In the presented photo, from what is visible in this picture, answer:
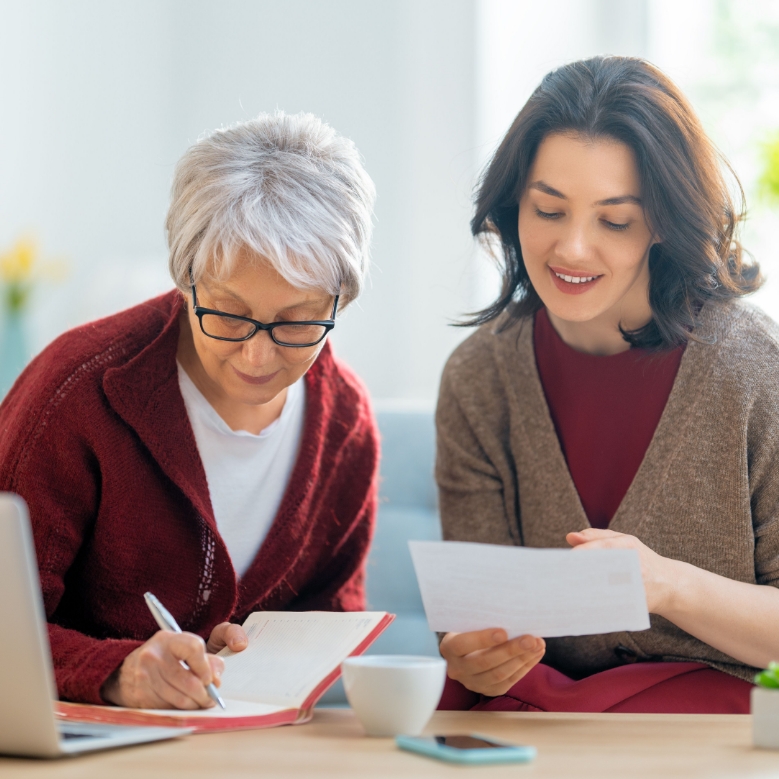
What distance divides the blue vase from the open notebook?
1707 mm

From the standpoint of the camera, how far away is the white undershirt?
1.41 metres

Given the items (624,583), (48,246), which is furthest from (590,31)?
(624,583)

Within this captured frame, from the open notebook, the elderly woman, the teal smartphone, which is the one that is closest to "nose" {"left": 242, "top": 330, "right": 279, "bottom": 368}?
the elderly woman

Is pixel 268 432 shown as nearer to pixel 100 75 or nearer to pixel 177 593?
pixel 177 593

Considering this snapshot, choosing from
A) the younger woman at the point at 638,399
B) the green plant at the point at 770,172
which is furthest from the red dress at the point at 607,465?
the green plant at the point at 770,172

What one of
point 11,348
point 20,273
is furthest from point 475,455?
point 20,273

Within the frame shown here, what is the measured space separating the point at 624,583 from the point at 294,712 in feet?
1.16

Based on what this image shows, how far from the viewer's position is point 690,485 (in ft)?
4.57

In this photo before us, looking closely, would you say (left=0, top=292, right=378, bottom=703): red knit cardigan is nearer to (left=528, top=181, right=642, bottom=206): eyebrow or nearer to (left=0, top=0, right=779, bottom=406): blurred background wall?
(left=528, top=181, right=642, bottom=206): eyebrow

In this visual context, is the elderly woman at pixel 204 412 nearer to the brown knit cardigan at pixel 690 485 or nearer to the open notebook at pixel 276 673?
the open notebook at pixel 276 673

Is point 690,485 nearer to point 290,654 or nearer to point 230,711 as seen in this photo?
point 290,654

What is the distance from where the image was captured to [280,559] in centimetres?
141

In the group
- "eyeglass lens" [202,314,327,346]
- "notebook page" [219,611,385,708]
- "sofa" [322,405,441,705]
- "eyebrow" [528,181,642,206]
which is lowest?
"sofa" [322,405,441,705]

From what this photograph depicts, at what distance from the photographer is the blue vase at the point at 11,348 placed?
104 inches
